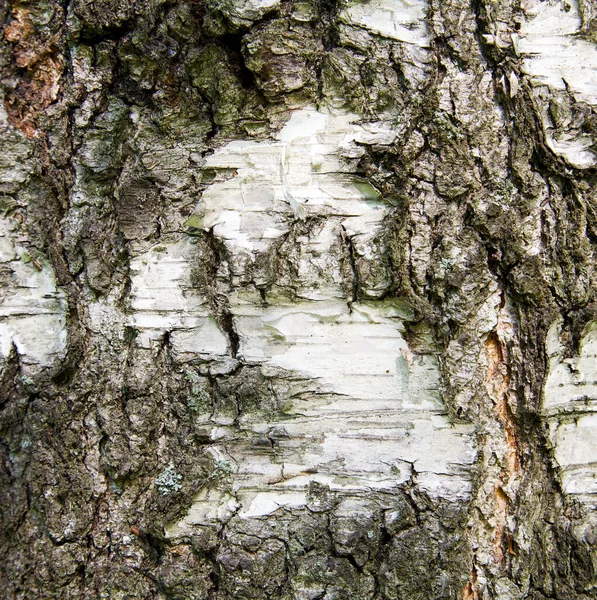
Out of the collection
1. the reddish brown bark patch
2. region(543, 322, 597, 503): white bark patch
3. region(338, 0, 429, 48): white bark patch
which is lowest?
region(543, 322, 597, 503): white bark patch

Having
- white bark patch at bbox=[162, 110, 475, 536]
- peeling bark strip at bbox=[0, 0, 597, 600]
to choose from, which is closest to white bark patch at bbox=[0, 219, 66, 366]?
peeling bark strip at bbox=[0, 0, 597, 600]

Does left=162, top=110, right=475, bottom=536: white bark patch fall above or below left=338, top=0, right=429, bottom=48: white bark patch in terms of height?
below

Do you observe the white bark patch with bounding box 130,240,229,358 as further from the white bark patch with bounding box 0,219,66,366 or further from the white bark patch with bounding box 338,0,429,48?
the white bark patch with bounding box 338,0,429,48

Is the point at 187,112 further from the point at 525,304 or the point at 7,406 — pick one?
the point at 525,304

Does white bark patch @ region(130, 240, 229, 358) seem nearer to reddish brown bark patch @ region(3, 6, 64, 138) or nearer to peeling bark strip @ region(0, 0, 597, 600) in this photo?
peeling bark strip @ region(0, 0, 597, 600)

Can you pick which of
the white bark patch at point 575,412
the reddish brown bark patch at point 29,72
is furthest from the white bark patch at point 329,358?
the reddish brown bark patch at point 29,72

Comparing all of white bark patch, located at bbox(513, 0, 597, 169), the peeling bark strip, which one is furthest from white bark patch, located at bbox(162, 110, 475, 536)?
white bark patch, located at bbox(513, 0, 597, 169)
